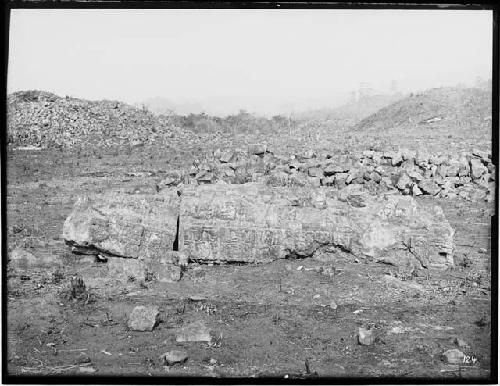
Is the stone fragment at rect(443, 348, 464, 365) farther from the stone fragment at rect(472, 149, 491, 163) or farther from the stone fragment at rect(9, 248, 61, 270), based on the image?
the stone fragment at rect(9, 248, 61, 270)

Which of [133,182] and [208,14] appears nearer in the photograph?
[208,14]

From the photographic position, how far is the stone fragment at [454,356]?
6969mm

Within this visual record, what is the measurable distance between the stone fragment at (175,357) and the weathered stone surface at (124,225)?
3.63 feet

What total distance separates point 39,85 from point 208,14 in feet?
6.69

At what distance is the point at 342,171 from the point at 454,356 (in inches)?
94.9

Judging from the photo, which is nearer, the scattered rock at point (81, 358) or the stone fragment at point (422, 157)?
the scattered rock at point (81, 358)

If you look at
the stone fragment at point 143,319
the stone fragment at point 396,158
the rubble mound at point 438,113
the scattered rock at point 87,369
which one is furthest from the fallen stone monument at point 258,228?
the scattered rock at point 87,369

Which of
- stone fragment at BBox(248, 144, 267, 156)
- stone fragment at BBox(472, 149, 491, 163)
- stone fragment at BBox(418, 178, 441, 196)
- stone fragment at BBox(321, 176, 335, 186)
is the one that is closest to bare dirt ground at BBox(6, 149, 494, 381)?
stone fragment at BBox(418, 178, 441, 196)

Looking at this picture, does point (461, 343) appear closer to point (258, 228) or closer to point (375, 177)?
point (375, 177)

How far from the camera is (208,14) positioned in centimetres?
701

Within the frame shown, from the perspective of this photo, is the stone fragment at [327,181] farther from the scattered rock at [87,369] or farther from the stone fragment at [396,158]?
the scattered rock at [87,369]

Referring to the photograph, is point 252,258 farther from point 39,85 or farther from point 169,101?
point 39,85

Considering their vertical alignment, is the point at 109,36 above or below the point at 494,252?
above

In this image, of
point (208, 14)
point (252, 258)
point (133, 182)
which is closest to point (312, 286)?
point (252, 258)
